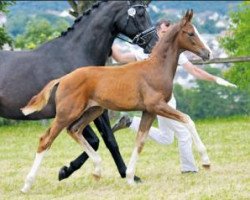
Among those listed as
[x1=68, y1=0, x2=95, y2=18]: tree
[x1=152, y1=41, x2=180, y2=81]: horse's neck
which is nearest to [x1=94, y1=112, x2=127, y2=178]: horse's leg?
[x1=152, y1=41, x2=180, y2=81]: horse's neck

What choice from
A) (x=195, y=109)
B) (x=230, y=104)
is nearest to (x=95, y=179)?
(x=230, y=104)

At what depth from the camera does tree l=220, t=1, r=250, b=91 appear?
2580 centimetres

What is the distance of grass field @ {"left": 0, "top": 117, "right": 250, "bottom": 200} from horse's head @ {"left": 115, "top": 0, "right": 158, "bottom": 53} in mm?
1637

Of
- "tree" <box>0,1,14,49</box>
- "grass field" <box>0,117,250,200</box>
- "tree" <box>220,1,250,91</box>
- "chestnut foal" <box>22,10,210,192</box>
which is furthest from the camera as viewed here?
"tree" <box>220,1,250,91</box>

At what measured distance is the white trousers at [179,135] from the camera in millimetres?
10062

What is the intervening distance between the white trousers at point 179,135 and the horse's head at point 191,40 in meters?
1.18

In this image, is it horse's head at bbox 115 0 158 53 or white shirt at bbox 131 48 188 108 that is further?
white shirt at bbox 131 48 188 108

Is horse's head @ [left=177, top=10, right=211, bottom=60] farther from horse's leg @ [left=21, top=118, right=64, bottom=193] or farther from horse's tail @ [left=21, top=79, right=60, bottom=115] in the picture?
horse's leg @ [left=21, top=118, right=64, bottom=193]

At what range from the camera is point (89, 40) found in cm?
965

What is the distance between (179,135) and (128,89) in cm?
152

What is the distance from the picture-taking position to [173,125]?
32.9 feet

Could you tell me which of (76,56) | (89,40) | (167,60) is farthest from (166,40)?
(76,56)

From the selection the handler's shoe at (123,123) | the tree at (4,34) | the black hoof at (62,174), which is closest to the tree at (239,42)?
the tree at (4,34)

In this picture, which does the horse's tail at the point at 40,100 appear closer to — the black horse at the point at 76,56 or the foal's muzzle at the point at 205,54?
the black horse at the point at 76,56
